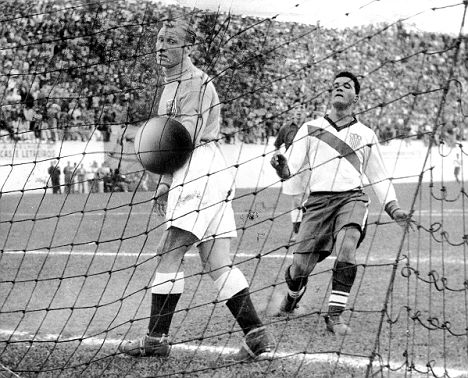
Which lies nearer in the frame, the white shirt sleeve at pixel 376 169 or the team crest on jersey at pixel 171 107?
the team crest on jersey at pixel 171 107

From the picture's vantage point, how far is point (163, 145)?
379 centimetres

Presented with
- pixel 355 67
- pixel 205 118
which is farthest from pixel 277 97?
pixel 355 67

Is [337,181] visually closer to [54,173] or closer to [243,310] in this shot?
[243,310]

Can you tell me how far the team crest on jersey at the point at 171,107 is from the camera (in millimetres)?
3876

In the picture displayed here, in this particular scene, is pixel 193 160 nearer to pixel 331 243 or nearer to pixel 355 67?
pixel 331 243

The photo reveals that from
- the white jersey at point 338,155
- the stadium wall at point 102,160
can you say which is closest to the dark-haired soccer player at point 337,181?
the white jersey at point 338,155

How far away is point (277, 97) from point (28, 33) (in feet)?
26.4

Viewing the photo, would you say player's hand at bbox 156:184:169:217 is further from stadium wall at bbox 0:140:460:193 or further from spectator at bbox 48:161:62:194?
stadium wall at bbox 0:140:460:193

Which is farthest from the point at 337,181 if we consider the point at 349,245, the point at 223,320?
the point at 223,320

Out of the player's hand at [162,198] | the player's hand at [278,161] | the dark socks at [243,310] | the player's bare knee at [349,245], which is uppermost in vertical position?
the player's hand at [278,161]

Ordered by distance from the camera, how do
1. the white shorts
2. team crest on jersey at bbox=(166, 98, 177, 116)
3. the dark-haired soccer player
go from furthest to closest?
the dark-haired soccer player, team crest on jersey at bbox=(166, 98, 177, 116), the white shorts

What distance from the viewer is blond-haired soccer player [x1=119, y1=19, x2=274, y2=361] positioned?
3.79 meters

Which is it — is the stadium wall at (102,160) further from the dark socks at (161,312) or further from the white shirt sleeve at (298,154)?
the dark socks at (161,312)

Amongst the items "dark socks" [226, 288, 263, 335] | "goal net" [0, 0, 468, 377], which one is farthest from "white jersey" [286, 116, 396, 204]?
"dark socks" [226, 288, 263, 335]
